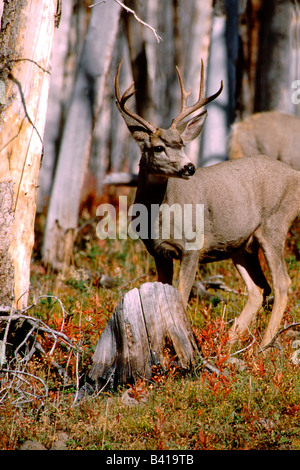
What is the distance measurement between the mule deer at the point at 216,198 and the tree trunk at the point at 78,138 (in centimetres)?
379

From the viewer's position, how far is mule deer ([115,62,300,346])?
605 centimetres

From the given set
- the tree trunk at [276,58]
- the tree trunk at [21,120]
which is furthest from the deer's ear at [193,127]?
the tree trunk at [276,58]

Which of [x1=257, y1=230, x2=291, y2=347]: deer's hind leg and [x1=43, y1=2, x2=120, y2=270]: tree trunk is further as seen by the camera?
[x1=43, y1=2, x2=120, y2=270]: tree trunk

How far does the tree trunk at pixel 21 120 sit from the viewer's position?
5309 mm

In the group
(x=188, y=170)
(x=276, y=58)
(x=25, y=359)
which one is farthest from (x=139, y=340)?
(x=276, y=58)

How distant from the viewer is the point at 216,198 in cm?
636

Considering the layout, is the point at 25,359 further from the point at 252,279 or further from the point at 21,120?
the point at 252,279

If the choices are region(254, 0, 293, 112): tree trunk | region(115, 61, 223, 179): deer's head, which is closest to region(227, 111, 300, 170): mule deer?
region(254, 0, 293, 112): tree trunk

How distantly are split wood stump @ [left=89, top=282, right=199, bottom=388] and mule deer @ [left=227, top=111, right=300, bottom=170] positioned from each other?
5400 millimetres

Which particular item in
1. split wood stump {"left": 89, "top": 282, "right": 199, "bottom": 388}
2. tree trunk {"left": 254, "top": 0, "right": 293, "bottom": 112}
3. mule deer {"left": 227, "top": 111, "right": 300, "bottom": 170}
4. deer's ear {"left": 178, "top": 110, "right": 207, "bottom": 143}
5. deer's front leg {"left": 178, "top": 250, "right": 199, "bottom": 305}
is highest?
tree trunk {"left": 254, "top": 0, "right": 293, "bottom": 112}

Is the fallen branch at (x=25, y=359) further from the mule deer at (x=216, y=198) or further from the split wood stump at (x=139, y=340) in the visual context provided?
the mule deer at (x=216, y=198)

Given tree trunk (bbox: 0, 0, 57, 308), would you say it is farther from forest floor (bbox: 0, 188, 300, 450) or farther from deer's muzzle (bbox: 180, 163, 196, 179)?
deer's muzzle (bbox: 180, 163, 196, 179)

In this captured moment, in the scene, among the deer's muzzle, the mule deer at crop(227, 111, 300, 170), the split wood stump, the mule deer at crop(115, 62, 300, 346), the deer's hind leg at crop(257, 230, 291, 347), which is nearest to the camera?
the split wood stump
